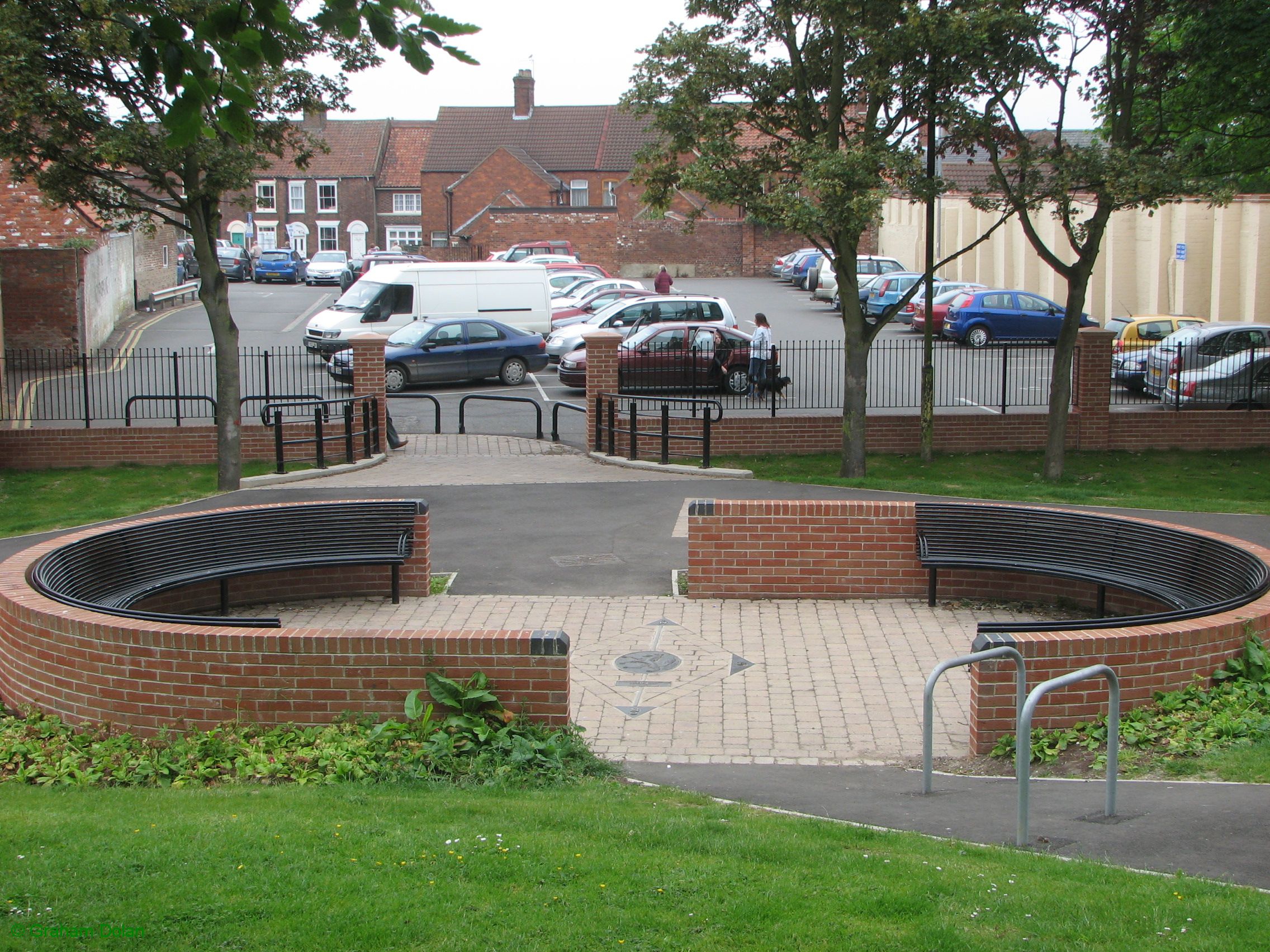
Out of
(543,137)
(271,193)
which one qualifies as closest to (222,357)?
(543,137)

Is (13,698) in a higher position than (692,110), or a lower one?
lower

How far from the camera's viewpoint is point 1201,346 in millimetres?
25141

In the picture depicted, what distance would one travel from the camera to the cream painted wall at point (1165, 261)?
32.5 meters

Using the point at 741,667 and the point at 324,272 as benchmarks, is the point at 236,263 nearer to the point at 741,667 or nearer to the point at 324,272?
the point at 324,272

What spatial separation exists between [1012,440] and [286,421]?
11.3m

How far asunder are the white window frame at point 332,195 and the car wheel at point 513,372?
48570 millimetres

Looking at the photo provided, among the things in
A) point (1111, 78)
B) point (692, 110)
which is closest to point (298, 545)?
point (692, 110)

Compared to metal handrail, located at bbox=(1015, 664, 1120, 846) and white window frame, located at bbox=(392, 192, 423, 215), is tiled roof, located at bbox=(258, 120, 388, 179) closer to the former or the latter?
white window frame, located at bbox=(392, 192, 423, 215)

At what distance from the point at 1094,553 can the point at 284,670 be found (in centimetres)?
653

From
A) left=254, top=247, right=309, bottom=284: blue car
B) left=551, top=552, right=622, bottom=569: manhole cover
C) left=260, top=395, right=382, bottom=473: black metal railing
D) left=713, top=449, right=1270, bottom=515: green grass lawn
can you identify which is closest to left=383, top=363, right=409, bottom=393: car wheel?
left=260, top=395, right=382, bottom=473: black metal railing

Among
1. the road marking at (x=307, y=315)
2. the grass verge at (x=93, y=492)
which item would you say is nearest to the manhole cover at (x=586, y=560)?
the grass verge at (x=93, y=492)

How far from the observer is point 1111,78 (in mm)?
17031

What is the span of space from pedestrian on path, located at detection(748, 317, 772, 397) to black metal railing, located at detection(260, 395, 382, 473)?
254 inches

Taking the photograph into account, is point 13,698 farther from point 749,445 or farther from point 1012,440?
point 1012,440
